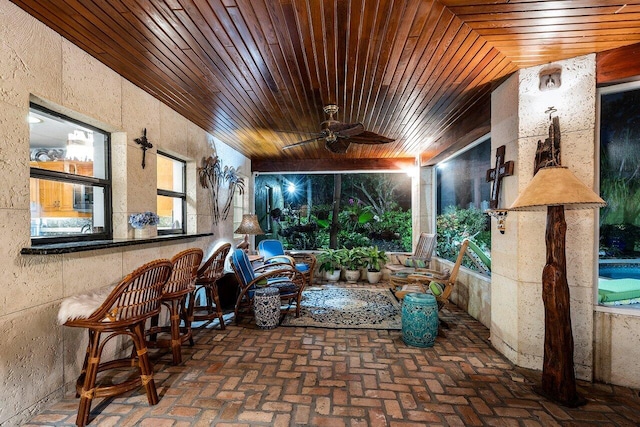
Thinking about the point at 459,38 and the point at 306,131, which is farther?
the point at 306,131

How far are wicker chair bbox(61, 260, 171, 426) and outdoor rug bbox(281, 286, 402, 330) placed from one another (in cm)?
176

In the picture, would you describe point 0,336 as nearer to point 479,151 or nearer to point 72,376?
point 72,376

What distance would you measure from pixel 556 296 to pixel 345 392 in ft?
5.57

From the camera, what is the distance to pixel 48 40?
1.99 m

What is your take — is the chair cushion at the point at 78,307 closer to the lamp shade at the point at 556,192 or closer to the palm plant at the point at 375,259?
the lamp shade at the point at 556,192

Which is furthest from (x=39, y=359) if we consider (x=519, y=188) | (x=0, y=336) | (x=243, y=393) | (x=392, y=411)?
(x=519, y=188)

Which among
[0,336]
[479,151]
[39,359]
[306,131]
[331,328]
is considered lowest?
[331,328]

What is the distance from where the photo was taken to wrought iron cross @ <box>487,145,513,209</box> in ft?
8.63

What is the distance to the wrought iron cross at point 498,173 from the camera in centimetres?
263

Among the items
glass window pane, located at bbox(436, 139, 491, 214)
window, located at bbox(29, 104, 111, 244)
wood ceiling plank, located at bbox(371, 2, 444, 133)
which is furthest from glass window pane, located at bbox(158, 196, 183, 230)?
glass window pane, located at bbox(436, 139, 491, 214)

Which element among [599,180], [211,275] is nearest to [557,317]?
[599,180]

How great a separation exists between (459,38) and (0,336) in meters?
3.55

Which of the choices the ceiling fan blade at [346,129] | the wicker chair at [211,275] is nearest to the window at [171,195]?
the wicker chair at [211,275]

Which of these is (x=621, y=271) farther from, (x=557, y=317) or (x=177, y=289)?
(x=177, y=289)
